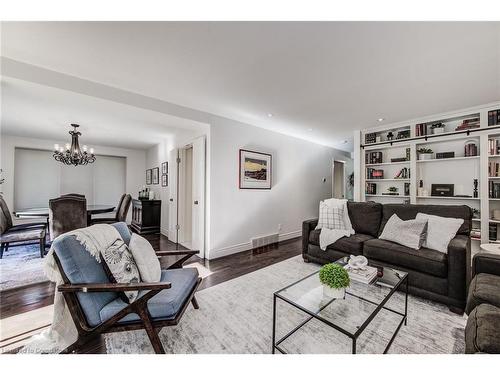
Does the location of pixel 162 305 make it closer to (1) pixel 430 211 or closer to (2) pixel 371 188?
(1) pixel 430 211

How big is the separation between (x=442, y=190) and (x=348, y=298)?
3.20 m

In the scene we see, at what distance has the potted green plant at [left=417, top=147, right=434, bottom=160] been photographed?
365cm

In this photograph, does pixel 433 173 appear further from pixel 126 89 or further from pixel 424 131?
pixel 126 89

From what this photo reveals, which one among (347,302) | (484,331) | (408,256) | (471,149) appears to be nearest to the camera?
(484,331)

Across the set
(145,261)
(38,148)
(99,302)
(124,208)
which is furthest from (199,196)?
(38,148)

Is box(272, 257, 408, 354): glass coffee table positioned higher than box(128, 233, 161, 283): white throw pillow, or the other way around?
box(128, 233, 161, 283): white throw pillow

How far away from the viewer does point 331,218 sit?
3082 millimetres

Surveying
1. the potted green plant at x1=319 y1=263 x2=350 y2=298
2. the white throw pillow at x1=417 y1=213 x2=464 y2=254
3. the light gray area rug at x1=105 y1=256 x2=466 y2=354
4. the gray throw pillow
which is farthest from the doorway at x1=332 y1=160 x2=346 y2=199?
the potted green plant at x1=319 y1=263 x2=350 y2=298

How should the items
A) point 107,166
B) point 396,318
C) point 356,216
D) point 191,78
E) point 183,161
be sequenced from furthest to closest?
point 107,166
point 183,161
point 356,216
point 191,78
point 396,318

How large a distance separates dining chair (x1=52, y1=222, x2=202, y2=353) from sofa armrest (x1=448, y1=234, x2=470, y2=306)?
7.79 feet

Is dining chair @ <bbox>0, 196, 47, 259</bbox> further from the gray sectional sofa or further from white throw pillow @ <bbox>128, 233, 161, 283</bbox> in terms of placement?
the gray sectional sofa
